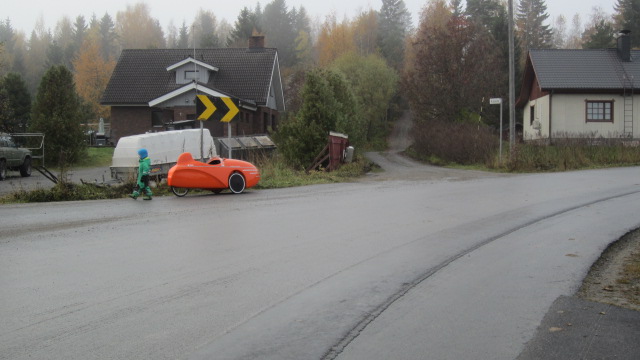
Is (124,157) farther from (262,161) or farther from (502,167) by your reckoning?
(502,167)

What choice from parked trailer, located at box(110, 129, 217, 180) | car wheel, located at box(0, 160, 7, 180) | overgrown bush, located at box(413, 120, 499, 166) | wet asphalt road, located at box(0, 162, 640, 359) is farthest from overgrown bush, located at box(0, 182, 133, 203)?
overgrown bush, located at box(413, 120, 499, 166)

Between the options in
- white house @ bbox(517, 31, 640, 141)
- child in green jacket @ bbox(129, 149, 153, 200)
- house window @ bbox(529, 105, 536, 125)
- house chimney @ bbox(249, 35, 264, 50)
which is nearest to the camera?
child in green jacket @ bbox(129, 149, 153, 200)

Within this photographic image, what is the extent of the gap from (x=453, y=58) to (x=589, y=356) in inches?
1623

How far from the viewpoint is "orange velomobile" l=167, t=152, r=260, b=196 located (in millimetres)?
15219

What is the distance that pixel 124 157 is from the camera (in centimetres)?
2327

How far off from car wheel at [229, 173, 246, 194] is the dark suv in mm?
12967

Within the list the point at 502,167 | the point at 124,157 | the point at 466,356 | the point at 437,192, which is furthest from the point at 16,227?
the point at 502,167

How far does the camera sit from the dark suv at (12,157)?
24.6m

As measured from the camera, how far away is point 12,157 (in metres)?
25.3

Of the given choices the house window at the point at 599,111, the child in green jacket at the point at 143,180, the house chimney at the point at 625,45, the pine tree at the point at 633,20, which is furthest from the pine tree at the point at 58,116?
the pine tree at the point at 633,20

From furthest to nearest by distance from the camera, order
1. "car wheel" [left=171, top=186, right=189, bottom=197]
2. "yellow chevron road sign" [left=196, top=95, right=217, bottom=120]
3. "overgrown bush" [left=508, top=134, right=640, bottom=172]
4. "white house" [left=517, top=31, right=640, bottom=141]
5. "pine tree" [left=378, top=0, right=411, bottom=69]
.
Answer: "pine tree" [left=378, top=0, right=411, bottom=69] < "white house" [left=517, top=31, right=640, bottom=141] < "overgrown bush" [left=508, top=134, right=640, bottom=172] < "yellow chevron road sign" [left=196, top=95, right=217, bottom=120] < "car wheel" [left=171, top=186, right=189, bottom=197]

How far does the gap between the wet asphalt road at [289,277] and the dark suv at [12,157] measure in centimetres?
1310

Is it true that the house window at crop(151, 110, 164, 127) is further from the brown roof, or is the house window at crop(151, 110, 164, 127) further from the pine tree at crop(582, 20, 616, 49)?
the pine tree at crop(582, 20, 616, 49)

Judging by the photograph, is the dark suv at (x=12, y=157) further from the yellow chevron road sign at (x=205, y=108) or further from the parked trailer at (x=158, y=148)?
the yellow chevron road sign at (x=205, y=108)
